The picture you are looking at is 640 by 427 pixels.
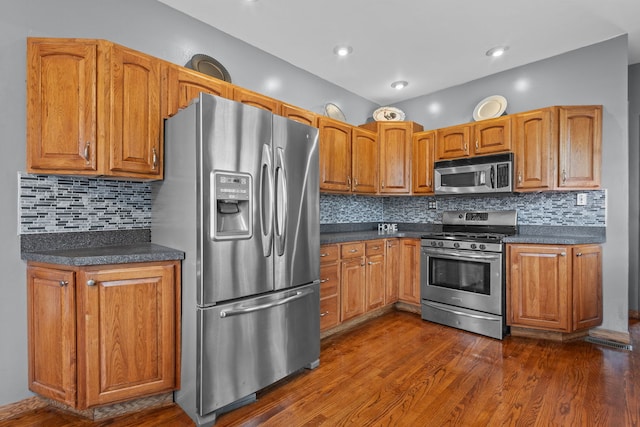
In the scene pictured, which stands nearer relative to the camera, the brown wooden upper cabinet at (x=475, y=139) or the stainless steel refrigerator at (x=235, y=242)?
the stainless steel refrigerator at (x=235, y=242)

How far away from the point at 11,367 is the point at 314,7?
3180mm

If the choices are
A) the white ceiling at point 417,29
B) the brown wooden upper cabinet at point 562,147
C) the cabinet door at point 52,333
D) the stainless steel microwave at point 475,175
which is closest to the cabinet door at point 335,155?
the white ceiling at point 417,29

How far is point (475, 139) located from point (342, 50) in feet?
5.76

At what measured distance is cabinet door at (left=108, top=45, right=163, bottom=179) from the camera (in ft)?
6.63

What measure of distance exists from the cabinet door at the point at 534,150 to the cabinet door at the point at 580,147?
0.28 feet

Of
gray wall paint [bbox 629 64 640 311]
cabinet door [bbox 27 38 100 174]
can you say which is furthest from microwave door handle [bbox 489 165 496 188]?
cabinet door [bbox 27 38 100 174]

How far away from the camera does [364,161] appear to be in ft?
12.8

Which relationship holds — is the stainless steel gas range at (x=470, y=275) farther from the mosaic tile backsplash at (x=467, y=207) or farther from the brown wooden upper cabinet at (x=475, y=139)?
the brown wooden upper cabinet at (x=475, y=139)

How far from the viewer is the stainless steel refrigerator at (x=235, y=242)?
72.8 inches

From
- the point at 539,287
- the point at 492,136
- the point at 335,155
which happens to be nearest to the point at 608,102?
the point at 492,136

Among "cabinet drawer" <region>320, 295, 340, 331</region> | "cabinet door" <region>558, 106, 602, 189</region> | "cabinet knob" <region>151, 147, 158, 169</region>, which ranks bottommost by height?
"cabinet drawer" <region>320, 295, 340, 331</region>

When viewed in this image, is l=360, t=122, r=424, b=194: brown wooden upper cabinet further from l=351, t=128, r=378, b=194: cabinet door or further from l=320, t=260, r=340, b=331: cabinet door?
l=320, t=260, r=340, b=331: cabinet door

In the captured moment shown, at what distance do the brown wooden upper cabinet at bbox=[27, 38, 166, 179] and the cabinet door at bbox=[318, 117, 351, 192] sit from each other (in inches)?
72.9

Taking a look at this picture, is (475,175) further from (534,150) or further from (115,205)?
(115,205)
